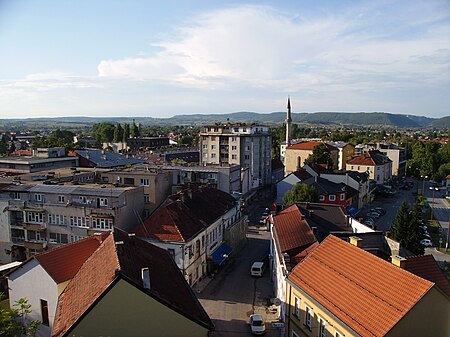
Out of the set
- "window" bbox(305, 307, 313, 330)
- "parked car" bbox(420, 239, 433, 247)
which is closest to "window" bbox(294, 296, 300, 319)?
"window" bbox(305, 307, 313, 330)

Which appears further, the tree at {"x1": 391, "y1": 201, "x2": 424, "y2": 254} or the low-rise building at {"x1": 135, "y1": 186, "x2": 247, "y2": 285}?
the tree at {"x1": 391, "y1": 201, "x2": 424, "y2": 254}

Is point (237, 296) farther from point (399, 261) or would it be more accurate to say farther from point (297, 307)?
point (399, 261)

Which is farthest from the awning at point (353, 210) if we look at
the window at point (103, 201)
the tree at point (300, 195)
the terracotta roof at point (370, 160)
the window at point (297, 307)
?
the window at point (297, 307)

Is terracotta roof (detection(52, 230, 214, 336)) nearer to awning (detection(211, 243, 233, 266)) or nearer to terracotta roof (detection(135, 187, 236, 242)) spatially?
terracotta roof (detection(135, 187, 236, 242))

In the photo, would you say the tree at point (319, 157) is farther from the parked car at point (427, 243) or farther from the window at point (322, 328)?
the window at point (322, 328)

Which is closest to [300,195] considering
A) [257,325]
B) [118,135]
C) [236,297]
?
[236,297]
